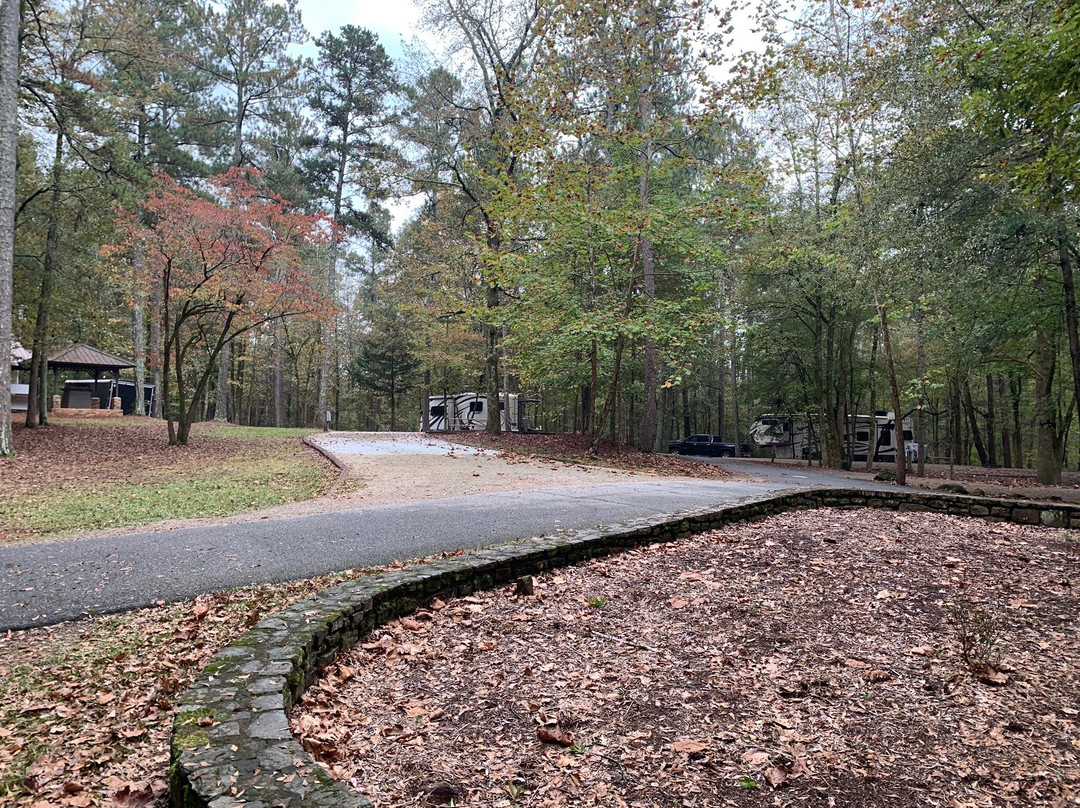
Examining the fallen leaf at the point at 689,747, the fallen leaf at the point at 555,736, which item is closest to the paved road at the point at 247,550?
the fallen leaf at the point at 555,736

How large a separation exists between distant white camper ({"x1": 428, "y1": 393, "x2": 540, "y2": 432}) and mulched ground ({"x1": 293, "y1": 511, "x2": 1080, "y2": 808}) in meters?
20.5

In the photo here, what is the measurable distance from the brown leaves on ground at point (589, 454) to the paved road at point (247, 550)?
237 inches

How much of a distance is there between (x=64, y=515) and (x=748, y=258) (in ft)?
59.8

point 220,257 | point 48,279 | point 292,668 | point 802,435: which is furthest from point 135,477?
point 802,435

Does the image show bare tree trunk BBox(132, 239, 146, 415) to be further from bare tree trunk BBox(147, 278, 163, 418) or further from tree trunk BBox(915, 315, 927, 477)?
tree trunk BBox(915, 315, 927, 477)

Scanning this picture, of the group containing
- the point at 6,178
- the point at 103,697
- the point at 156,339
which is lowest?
the point at 103,697

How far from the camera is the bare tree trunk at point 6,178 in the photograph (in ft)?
37.7

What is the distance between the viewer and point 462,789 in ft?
7.44

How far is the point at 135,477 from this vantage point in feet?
33.8

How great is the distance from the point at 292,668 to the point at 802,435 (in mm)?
29916

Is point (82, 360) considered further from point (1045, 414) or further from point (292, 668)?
point (1045, 414)

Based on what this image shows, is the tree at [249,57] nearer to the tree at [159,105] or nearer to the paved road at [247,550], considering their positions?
the tree at [159,105]

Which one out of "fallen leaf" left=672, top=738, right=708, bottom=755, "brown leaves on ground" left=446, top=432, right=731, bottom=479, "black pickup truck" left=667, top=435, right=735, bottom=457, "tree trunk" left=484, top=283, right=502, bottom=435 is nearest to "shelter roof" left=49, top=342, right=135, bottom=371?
"tree trunk" left=484, top=283, right=502, bottom=435

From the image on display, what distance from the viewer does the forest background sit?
10.3 metres
